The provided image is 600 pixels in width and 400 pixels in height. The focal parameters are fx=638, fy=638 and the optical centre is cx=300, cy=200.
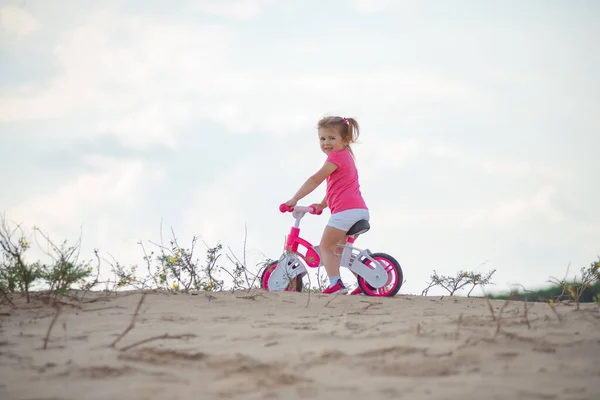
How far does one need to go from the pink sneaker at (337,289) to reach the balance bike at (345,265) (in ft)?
0.60

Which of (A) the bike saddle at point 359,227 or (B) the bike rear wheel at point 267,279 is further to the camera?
(B) the bike rear wheel at point 267,279

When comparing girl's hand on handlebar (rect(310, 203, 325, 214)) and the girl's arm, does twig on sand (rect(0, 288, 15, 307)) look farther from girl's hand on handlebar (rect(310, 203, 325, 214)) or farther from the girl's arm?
girl's hand on handlebar (rect(310, 203, 325, 214))

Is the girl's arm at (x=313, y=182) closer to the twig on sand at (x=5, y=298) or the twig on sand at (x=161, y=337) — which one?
the twig on sand at (x=5, y=298)

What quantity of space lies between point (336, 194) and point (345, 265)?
2.47ft

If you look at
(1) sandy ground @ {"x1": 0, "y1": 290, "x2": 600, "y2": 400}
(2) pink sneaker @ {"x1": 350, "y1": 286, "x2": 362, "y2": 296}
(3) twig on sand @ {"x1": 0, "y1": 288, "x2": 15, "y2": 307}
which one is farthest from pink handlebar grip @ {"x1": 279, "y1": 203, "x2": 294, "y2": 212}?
(3) twig on sand @ {"x1": 0, "y1": 288, "x2": 15, "y2": 307}

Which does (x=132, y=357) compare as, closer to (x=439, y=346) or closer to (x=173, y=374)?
(x=173, y=374)

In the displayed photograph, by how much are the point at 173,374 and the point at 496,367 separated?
1574 millimetres

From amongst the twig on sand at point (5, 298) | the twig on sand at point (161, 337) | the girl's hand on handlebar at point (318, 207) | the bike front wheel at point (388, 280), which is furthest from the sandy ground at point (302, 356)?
the girl's hand on handlebar at point (318, 207)

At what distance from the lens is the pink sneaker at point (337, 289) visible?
258 inches

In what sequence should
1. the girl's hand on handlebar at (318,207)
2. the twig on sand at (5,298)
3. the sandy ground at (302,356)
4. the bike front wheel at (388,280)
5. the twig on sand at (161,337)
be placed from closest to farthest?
the sandy ground at (302,356)
the twig on sand at (161,337)
the twig on sand at (5,298)
the bike front wheel at (388,280)
the girl's hand on handlebar at (318,207)

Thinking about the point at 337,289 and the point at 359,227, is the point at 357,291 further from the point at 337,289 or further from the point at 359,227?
the point at 359,227

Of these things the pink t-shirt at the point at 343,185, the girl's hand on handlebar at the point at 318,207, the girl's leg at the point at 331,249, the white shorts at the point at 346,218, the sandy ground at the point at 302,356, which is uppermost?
the pink t-shirt at the point at 343,185

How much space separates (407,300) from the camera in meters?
6.06

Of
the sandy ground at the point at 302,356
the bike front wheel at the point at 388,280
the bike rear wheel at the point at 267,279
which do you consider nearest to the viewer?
the sandy ground at the point at 302,356
